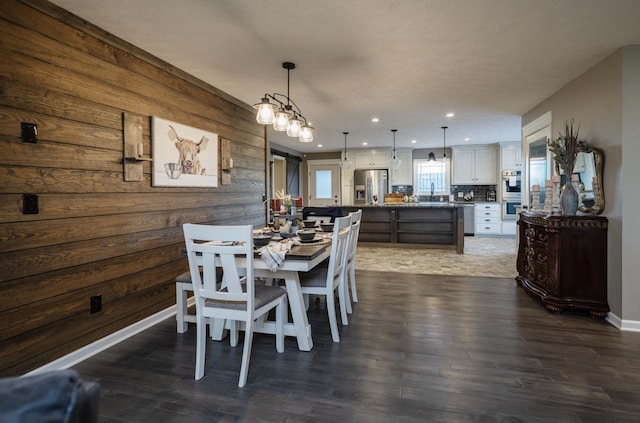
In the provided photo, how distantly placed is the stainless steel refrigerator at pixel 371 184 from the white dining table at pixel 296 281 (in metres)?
6.59

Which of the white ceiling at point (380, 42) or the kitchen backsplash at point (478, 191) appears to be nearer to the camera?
the white ceiling at point (380, 42)

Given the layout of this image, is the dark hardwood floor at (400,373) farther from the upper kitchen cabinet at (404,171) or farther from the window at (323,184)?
the window at (323,184)

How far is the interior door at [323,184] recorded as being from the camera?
31.8ft

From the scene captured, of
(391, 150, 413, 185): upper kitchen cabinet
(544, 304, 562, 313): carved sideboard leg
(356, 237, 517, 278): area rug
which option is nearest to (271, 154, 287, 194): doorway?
(391, 150, 413, 185): upper kitchen cabinet

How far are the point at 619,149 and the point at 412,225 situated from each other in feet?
13.8

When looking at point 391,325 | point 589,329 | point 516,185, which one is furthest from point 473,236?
point 391,325

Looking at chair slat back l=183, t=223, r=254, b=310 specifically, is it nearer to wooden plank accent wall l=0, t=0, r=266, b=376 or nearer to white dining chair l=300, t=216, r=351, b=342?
white dining chair l=300, t=216, r=351, b=342

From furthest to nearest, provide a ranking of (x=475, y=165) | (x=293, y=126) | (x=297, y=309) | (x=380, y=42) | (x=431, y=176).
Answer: (x=431, y=176) < (x=475, y=165) < (x=293, y=126) < (x=380, y=42) < (x=297, y=309)

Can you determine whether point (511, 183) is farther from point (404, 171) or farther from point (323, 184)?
point (323, 184)

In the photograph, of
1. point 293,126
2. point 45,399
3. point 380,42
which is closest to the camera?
point 45,399

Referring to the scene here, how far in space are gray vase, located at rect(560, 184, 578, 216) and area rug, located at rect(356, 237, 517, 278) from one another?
5.07 ft

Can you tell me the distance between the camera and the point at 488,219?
8719 millimetres

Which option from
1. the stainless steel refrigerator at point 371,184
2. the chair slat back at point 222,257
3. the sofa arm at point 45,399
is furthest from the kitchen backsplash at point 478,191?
the sofa arm at point 45,399

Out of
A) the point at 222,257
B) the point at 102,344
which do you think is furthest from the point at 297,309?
the point at 102,344
